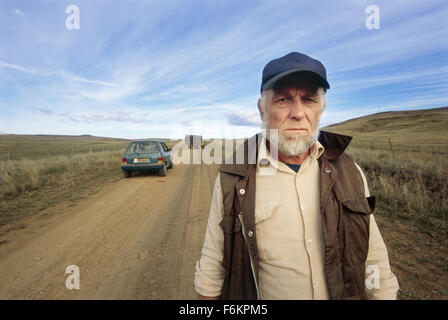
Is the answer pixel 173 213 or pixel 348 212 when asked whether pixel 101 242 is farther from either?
pixel 348 212

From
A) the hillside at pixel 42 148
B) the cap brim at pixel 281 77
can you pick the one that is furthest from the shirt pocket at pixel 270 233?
the hillside at pixel 42 148

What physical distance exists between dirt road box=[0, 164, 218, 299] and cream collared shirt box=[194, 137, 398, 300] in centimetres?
142

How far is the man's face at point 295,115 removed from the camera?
1516 mm

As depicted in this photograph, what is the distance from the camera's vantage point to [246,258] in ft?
4.60

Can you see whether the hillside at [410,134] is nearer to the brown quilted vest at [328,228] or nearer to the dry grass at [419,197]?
the dry grass at [419,197]

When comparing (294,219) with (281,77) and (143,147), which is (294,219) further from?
(143,147)

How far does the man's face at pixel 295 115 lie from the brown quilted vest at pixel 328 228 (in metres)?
0.22

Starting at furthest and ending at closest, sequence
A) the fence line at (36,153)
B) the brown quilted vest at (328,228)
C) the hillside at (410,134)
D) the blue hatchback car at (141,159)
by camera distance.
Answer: the fence line at (36,153)
the hillside at (410,134)
the blue hatchback car at (141,159)
the brown quilted vest at (328,228)

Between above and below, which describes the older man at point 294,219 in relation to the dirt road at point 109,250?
above

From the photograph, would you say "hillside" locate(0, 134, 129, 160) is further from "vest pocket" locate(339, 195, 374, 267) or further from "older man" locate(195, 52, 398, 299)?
"vest pocket" locate(339, 195, 374, 267)

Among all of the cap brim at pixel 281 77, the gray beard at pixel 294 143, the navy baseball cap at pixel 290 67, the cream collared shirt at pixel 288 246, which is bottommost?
the cream collared shirt at pixel 288 246

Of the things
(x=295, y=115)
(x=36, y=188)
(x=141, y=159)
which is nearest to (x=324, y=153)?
(x=295, y=115)

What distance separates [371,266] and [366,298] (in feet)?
0.71
